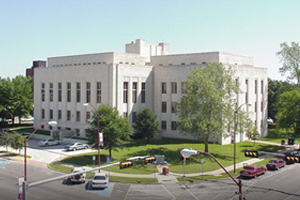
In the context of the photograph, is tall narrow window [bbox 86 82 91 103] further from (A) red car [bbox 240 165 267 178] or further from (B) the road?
(A) red car [bbox 240 165 267 178]

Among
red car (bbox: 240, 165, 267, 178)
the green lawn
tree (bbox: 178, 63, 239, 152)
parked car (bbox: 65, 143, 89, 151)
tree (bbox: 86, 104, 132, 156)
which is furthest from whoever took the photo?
parked car (bbox: 65, 143, 89, 151)

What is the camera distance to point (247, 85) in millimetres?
59656

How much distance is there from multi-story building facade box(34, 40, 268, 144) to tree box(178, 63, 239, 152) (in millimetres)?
11989

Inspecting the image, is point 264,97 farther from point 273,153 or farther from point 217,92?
point 217,92

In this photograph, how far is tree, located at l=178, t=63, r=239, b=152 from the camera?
138 feet

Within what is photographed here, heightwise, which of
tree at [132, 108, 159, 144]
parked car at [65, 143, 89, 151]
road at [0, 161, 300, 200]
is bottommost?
road at [0, 161, 300, 200]

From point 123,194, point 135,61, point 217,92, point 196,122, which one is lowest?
point 123,194

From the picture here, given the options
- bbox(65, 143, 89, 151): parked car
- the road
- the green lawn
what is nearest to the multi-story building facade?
the green lawn

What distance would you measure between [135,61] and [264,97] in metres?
26.1

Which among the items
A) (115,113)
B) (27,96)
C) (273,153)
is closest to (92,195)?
(115,113)

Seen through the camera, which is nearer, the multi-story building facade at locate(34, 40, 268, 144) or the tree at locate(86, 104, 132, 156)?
the tree at locate(86, 104, 132, 156)

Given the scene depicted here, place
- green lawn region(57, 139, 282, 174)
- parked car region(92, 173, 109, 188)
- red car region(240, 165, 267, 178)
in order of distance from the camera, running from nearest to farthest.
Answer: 1. parked car region(92, 173, 109, 188)
2. red car region(240, 165, 267, 178)
3. green lawn region(57, 139, 282, 174)

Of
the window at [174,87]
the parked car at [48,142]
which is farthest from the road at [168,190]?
the window at [174,87]

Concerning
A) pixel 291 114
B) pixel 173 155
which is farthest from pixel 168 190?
pixel 291 114
